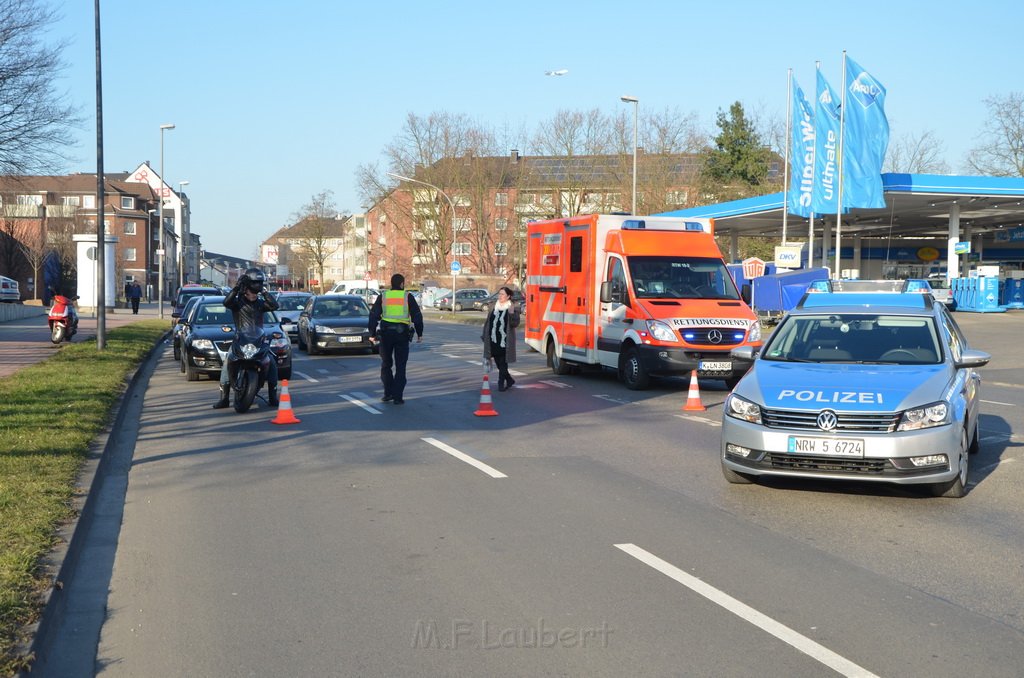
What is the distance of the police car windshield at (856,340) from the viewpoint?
9.18 meters

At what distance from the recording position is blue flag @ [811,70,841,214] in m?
36.2

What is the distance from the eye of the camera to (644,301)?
17141mm

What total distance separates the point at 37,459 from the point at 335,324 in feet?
52.2

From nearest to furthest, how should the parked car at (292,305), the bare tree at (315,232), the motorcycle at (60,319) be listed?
the motorcycle at (60,319), the parked car at (292,305), the bare tree at (315,232)

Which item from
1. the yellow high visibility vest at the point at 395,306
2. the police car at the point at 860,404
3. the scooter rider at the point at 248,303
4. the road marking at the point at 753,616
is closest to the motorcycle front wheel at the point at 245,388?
the scooter rider at the point at 248,303

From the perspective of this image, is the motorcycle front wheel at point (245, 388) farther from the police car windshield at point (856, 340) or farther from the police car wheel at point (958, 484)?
the police car wheel at point (958, 484)

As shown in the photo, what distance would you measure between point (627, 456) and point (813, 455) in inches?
117

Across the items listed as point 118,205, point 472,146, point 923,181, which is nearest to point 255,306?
point 923,181

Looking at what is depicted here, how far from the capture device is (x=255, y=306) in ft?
47.0

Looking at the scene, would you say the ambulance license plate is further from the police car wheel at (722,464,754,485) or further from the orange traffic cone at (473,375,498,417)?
the police car wheel at (722,464,754,485)

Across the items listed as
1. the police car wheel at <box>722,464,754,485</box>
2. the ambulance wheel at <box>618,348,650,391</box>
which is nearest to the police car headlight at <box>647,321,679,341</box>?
the ambulance wheel at <box>618,348,650,391</box>

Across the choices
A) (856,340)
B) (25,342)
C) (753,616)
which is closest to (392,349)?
(856,340)

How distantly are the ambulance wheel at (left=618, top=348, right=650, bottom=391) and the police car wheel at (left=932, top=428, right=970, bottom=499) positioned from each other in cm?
856

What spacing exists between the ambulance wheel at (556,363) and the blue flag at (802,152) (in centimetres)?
2012
